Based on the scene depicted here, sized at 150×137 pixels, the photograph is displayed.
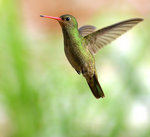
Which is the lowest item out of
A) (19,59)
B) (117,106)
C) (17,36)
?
(117,106)

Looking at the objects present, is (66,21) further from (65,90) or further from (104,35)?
(65,90)

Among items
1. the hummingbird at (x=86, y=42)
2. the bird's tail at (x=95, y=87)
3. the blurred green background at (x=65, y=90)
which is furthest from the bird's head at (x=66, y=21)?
the blurred green background at (x=65, y=90)

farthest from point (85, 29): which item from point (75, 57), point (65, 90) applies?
point (65, 90)

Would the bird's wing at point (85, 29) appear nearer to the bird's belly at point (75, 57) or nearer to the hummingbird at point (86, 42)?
the hummingbird at point (86, 42)

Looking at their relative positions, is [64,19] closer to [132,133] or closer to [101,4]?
[132,133]

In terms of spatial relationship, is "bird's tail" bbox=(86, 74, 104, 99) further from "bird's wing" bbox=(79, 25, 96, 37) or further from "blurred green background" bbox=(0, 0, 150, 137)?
"blurred green background" bbox=(0, 0, 150, 137)

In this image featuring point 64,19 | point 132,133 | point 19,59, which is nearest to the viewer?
point 64,19

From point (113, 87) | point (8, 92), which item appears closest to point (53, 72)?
point (113, 87)
